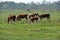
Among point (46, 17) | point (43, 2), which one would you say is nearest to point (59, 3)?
point (43, 2)

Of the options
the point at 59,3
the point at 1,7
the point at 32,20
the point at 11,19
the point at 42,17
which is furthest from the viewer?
the point at 59,3

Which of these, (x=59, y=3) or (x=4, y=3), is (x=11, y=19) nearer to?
(x=4, y=3)

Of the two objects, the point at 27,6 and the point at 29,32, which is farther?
the point at 27,6

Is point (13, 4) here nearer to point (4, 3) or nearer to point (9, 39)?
point (4, 3)

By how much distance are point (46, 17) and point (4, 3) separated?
108 metres

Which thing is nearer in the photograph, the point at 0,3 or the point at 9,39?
the point at 9,39

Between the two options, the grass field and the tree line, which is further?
the tree line

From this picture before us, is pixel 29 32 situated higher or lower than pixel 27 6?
higher

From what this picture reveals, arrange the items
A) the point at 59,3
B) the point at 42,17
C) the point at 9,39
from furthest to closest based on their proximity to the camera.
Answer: the point at 59,3
the point at 42,17
the point at 9,39

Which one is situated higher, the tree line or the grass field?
the grass field

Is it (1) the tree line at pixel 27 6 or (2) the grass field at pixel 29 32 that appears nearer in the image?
(2) the grass field at pixel 29 32

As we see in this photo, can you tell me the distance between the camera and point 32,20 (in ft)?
89.5

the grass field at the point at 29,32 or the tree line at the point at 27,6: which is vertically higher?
the grass field at the point at 29,32

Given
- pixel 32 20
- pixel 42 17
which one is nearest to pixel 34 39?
pixel 32 20
